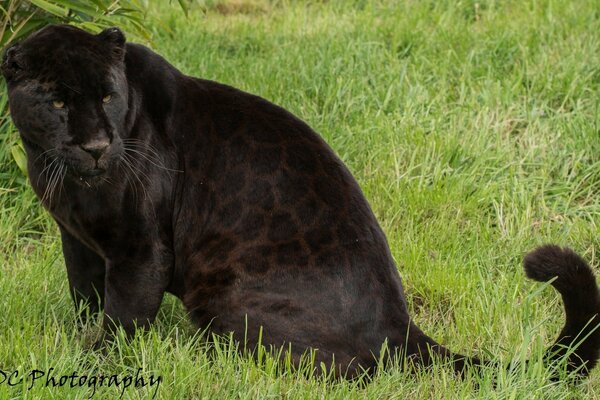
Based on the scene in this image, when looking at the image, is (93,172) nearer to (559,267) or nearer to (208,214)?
(208,214)

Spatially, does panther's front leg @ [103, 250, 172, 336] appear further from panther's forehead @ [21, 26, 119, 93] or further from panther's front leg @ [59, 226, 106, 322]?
panther's forehead @ [21, 26, 119, 93]

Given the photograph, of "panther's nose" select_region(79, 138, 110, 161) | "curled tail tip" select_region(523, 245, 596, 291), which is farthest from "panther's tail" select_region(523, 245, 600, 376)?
"panther's nose" select_region(79, 138, 110, 161)

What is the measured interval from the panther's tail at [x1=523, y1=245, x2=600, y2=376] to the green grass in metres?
0.10

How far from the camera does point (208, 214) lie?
12.2 ft

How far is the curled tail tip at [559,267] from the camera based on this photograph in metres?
3.23

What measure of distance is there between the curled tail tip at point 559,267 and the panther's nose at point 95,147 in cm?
151

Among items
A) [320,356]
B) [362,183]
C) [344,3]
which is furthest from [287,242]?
[344,3]

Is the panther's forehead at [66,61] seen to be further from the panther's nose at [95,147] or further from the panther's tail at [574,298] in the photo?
the panther's tail at [574,298]

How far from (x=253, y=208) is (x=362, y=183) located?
1.68 metres

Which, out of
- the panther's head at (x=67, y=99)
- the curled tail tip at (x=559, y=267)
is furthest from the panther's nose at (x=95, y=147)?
the curled tail tip at (x=559, y=267)

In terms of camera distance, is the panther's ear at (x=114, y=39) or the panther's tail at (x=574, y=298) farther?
the panther's ear at (x=114, y=39)

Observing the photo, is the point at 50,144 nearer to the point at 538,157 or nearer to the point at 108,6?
the point at 108,6

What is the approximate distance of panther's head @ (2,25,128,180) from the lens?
3350 millimetres

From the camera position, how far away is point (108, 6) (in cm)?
464
